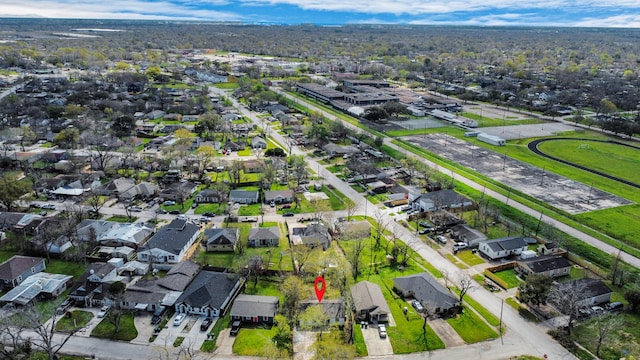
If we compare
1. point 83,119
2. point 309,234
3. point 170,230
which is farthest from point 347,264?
point 83,119

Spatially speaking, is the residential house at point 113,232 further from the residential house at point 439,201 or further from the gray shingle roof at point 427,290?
the residential house at point 439,201

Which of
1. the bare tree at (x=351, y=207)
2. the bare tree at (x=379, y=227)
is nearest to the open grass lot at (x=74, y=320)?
the bare tree at (x=379, y=227)

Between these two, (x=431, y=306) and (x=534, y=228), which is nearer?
(x=431, y=306)

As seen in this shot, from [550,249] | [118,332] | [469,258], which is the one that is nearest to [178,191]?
[118,332]

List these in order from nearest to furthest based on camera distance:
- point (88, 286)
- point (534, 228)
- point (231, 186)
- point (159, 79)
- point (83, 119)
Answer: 1. point (88, 286)
2. point (534, 228)
3. point (231, 186)
4. point (83, 119)
5. point (159, 79)

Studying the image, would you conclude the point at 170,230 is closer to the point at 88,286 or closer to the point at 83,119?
the point at 88,286

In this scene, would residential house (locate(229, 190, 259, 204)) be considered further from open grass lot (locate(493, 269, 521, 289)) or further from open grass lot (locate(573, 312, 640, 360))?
open grass lot (locate(573, 312, 640, 360))
